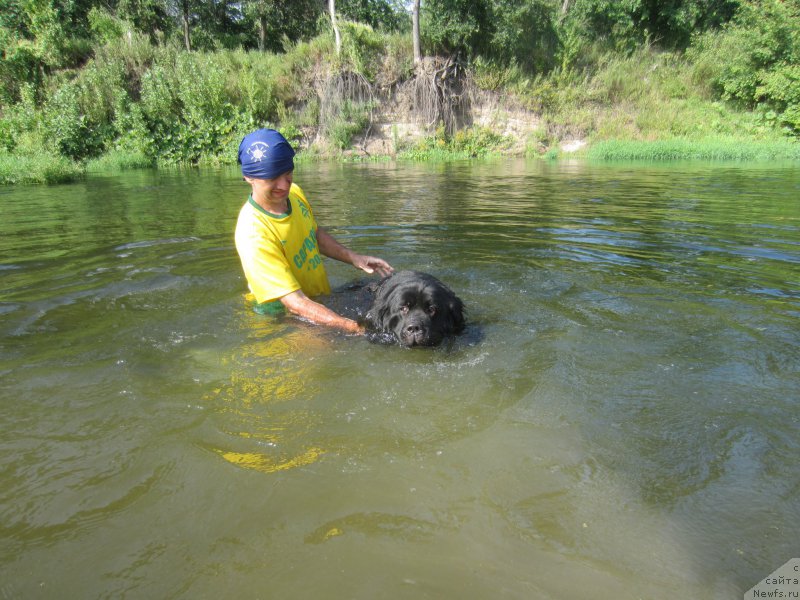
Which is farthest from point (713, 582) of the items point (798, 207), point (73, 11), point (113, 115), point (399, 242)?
point (73, 11)

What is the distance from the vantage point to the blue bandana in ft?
13.2

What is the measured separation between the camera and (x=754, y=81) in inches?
1064

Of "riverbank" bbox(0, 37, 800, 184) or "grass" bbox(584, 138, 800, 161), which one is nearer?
"grass" bbox(584, 138, 800, 161)

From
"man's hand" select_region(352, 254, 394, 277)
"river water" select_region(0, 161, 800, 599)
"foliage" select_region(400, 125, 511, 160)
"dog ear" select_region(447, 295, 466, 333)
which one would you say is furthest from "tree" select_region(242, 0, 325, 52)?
"dog ear" select_region(447, 295, 466, 333)

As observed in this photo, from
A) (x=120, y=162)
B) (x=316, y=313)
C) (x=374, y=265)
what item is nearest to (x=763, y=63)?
(x=374, y=265)

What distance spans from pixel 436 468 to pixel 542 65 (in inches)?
1236

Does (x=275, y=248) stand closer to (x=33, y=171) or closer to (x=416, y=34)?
(x=33, y=171)

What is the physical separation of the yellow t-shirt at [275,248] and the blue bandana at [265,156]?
1.20ft

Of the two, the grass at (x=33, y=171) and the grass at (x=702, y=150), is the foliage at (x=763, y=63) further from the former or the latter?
the grass at (x=33, y=171)

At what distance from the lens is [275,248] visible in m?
4.28

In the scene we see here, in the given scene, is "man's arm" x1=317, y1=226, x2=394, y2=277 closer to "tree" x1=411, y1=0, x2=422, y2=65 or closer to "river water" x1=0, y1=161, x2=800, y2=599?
"river water" x1=0, y1=161, x2=800, y2=599

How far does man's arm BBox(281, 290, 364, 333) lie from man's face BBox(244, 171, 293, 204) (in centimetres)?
83

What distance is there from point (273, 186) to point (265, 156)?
0.26 m

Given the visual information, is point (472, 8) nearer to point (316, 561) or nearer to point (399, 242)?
point (399, 242)
